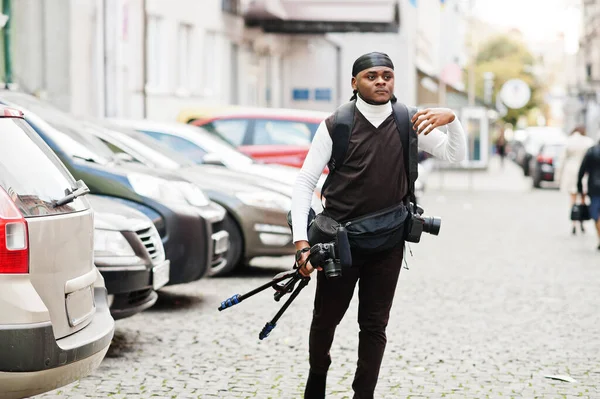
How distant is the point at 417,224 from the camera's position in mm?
5828

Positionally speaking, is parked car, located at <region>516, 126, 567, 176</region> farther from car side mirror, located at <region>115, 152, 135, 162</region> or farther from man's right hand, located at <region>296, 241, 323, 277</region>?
man's right hand, located at <region>296, 241, 323, 277</region>

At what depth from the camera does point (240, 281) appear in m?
12.4

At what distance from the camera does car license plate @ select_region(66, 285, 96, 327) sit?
534cm

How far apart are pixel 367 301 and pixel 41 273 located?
1.60 metres

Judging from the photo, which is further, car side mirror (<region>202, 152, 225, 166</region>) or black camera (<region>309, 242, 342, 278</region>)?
car side mirror (<region>202, 152, 225, 166</region>)

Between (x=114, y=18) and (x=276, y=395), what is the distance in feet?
51.2

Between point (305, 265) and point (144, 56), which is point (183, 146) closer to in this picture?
point (305, 265)

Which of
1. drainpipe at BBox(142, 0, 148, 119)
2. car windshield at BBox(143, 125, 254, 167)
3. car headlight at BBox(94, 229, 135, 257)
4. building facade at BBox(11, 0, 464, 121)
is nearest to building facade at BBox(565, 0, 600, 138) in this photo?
building facade at BBox(11, 0, 464, 121)

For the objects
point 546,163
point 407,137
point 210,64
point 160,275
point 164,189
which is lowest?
point 546,163

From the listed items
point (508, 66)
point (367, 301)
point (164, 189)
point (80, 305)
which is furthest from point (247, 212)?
point (508, 66)

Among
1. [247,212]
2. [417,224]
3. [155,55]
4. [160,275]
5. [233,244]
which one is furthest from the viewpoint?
[155,55]

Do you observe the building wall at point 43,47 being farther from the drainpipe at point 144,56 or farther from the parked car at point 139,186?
the parked car at point 139,186

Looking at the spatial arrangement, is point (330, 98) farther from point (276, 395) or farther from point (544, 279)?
point (276, 395)

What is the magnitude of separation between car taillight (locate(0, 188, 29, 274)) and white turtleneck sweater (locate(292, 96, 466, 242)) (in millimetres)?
1340
